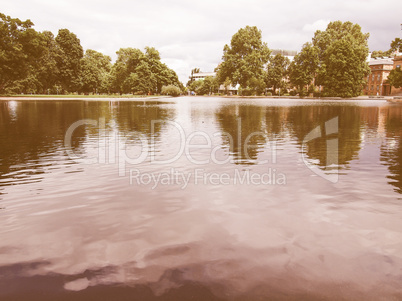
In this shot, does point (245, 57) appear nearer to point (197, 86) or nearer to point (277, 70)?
point (277, 70)

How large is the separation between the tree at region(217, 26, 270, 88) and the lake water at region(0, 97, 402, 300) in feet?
300

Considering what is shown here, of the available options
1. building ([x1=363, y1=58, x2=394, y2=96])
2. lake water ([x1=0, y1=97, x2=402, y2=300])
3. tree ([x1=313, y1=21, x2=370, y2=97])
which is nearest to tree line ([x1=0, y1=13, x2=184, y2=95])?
tree ([x1=313, y1=21, x2=370, y2=97])

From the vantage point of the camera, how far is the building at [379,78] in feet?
366

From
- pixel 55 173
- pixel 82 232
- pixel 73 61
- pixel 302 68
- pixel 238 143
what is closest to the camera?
pixel 82 232

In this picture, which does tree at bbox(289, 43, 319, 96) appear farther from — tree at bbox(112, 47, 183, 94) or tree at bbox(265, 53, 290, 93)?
tree at bbox(112, 47, 183, 94)

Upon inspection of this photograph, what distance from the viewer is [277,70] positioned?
107 meters

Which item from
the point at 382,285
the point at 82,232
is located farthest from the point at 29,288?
the point at 382,285

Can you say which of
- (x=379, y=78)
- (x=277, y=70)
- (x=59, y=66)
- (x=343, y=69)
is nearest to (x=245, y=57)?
(x=277, y=70)

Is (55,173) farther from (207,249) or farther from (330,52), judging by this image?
(330,52)

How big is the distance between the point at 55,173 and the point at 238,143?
774 centimetres

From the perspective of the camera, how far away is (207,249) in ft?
15.4

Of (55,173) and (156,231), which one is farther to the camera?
(55,173)

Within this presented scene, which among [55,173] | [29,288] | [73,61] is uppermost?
[73,61]

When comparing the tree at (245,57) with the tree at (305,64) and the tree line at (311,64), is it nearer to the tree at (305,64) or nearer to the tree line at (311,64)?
the tree line at (311,64)
